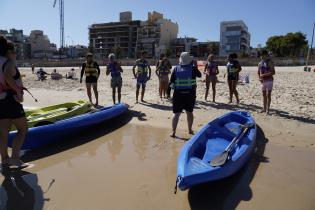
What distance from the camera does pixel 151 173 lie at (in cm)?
448

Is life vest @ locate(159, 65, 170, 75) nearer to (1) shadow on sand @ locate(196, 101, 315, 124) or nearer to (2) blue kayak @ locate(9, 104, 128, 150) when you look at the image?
(1) shadow on sand @ locate(196, 101, 315, 124)

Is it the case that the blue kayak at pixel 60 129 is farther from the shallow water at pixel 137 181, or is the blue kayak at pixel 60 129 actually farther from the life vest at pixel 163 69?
the life vest at pixel 163 69

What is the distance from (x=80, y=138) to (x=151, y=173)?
2.29m

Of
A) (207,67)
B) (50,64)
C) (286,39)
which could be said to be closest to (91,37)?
(50,64)

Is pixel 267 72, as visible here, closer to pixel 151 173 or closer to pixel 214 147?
pixel 214 147

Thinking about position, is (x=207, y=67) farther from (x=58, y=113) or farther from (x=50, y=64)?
(x=50, y=64)

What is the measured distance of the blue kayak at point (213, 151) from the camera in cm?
348

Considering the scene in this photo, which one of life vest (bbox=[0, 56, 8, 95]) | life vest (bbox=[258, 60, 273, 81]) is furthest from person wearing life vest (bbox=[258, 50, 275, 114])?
life vest (bbox=[0, 56, 8, 95])

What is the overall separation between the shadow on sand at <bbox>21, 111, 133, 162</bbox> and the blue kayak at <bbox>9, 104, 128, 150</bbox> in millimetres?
100

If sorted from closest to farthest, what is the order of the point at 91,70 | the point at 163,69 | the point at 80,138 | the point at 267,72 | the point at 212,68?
the point at 80,138
the point at 267,72
the point at 91,70
the point at 212,68
the point at 163,69

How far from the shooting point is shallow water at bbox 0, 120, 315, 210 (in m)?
3.63

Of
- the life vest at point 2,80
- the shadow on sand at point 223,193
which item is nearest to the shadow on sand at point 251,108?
the shadow on sand at point 223,193

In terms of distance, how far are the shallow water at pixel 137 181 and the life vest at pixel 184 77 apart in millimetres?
1046

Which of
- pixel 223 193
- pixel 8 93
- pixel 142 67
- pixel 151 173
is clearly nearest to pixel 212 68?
pixel 142 67
